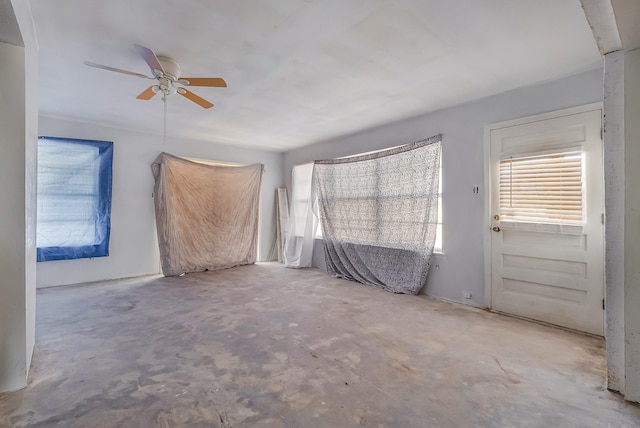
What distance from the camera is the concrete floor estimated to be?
1.64m

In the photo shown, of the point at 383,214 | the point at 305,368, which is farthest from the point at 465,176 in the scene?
the point at 305,368

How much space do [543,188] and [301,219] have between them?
399 centimetres

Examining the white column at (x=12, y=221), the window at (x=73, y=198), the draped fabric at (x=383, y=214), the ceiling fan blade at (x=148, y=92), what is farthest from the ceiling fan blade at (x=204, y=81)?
the window at (x=73, y=198)

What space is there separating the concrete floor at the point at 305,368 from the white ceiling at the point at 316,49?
2.39 m

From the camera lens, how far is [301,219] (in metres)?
5.98

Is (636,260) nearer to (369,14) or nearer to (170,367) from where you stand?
(369,14)

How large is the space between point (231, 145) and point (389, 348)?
484cm

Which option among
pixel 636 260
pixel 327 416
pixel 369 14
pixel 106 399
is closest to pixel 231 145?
pixel 369 14

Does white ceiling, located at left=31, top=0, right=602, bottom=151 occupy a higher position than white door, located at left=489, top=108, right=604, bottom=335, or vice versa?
white ceiling, located at left=31, top=0, right=602, bottom=151

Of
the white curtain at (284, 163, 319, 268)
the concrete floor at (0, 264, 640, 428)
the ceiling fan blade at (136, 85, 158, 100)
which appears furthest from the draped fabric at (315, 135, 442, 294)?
the ceiling fan blade at (136, 85, 158, 100)

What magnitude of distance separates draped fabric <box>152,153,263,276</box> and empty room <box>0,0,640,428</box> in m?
0.04

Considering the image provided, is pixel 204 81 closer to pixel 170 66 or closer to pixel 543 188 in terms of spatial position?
pixel 170 66

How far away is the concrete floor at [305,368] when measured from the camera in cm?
164

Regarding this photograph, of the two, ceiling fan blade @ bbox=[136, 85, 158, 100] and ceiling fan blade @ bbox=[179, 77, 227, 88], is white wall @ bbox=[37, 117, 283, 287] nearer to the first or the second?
ceiling fan blade @ bbox=[136, 85, 158, 100]
